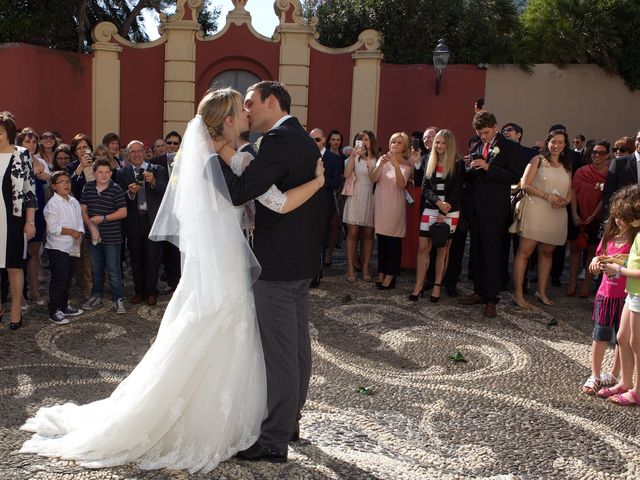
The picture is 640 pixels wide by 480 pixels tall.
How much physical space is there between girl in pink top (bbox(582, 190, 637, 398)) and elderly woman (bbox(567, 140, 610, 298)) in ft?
8.95

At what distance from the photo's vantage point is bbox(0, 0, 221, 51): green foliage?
15242 mm

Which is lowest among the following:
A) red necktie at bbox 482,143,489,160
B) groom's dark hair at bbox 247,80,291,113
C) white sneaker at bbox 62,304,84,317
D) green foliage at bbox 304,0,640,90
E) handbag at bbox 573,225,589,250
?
white sneaker at bbox 62,304,84,317

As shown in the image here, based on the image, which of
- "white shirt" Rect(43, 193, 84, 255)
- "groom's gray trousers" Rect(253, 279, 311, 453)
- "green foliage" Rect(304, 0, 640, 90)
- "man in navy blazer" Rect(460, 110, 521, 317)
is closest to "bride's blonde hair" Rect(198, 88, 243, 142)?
"groom's gray trousers" Rect(253, 279, 311, 453)

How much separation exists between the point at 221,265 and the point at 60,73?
1245 cm

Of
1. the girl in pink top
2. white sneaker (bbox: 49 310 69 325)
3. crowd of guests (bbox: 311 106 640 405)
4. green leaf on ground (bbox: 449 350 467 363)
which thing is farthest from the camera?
white sneaker (bbox: 49 310 69 325)

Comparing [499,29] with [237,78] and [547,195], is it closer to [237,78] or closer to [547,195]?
[237,78]

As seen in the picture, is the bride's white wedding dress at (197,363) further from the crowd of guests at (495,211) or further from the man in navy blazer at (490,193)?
the man in navy blazer at (490,193)

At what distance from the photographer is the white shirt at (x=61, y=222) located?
615 centimetres

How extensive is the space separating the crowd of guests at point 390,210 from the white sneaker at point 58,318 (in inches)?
0.4

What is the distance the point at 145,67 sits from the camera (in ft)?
48.9

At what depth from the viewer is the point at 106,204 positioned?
21.5 feet

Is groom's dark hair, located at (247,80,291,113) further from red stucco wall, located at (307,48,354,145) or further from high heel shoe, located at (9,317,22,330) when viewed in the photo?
red stucco wall, located at (307,48,354,145)

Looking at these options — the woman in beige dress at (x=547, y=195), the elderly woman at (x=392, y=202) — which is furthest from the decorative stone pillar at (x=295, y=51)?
the woman in beige dress at (x=547, y=195)

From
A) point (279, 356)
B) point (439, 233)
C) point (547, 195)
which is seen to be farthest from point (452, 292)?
point (279, 356)
